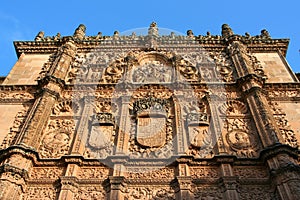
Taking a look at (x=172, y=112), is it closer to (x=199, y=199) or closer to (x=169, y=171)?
(x=169, y=171)

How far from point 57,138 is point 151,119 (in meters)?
3.01

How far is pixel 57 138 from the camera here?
1058cm

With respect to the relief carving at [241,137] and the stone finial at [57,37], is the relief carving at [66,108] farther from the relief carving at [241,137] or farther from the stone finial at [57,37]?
the relief carving at [241,137]

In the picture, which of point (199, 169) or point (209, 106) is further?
point (209, 106)

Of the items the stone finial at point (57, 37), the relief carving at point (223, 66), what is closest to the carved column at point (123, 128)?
the relief carving at point (223, 66)

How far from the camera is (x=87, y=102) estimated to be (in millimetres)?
11766

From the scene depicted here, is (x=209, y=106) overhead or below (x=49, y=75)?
below

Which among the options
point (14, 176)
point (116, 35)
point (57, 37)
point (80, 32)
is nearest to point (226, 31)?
point (116, 35)

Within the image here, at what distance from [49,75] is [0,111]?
2.07 m

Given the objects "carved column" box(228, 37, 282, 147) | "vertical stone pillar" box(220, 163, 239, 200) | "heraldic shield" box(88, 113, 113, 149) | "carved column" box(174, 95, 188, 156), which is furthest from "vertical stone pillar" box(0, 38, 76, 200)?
"carved column" box(228, 37, 282, 147)

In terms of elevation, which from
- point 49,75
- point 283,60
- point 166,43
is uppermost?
point 166,43

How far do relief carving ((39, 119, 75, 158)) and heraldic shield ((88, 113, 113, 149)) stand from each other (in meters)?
0.71

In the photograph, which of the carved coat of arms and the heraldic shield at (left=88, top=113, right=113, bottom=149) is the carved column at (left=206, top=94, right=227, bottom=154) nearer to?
the carved coat of arms

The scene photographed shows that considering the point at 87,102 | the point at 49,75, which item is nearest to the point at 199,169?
the point at 87,102
